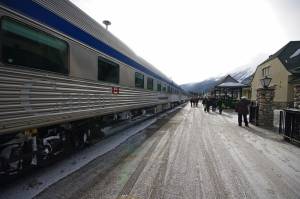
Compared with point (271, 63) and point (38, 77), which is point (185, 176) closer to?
point (38, 77)

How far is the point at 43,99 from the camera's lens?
3986 millimetres

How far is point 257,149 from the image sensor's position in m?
6.63

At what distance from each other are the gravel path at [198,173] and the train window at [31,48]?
214 centimetres

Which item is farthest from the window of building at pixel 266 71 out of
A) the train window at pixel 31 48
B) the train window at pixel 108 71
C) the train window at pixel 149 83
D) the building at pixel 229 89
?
the train window at pixel 31 48

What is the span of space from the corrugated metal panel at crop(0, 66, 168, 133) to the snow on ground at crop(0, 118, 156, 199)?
99 cm

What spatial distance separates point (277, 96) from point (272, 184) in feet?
89.4

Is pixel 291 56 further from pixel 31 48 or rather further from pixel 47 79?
pixel 31 48

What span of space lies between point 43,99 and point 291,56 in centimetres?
3250

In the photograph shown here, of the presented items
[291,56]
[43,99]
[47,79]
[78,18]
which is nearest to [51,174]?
[43,99]

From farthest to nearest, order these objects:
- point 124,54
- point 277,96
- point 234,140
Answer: point 277,96 → point 124,54 → point 234,140

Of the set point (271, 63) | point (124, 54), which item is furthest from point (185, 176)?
point (271, 63)

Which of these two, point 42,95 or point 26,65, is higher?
point 26,65

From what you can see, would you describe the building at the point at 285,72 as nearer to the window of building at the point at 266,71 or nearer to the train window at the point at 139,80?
the window of building at the point at 266,71

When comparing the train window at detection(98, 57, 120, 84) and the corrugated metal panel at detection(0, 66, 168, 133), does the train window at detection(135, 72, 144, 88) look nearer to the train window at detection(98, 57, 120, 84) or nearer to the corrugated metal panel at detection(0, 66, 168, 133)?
the train window at detection(98, 57, 120, 84)
